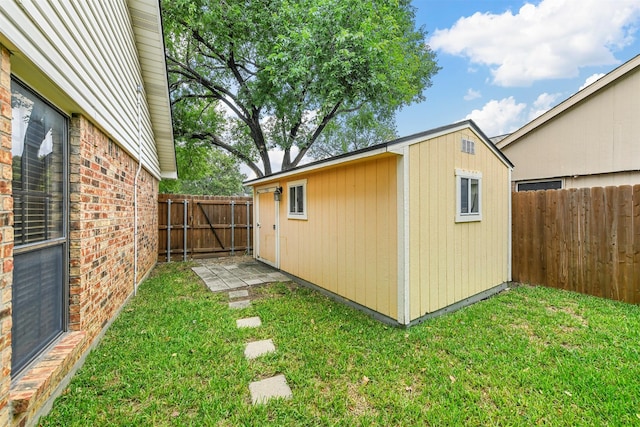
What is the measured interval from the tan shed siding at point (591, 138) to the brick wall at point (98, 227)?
8.97 m

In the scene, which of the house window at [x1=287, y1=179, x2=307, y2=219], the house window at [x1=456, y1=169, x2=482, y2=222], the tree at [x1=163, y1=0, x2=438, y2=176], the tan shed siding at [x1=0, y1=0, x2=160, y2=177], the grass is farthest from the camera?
the tree at [x1=163, y1=0, x2=438, y2=176]

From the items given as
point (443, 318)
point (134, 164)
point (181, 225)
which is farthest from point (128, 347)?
point (181, 225)

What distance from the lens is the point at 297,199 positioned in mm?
6023

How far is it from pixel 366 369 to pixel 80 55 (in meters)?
4.07

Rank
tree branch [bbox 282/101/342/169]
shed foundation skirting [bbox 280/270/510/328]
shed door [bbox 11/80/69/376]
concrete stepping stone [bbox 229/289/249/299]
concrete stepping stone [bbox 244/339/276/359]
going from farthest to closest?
1. tree branch [bbox 282/101/342/169]
2. concrete stepping stone [bbox 229/289/249/299]
3. shed foundation skirting [bbox 280/270/510/328]
4. concrete stepping stone [bbox 244/339/276/359]
5. shed door [bbox 11/80/69/376]

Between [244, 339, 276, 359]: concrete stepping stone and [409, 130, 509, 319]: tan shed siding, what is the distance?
6.06 ft

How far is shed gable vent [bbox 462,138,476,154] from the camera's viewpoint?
171 inches

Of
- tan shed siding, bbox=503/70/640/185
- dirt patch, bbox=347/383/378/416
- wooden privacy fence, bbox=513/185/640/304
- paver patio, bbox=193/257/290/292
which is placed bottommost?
dirt patch, bbox=347/383/378/416

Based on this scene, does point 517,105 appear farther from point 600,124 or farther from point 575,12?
point 600,124

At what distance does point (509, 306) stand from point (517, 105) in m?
12.5

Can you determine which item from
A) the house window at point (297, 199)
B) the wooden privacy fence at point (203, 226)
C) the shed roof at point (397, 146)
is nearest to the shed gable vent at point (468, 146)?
the shed roof at point (397, 146)

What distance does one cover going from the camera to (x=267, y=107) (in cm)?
1184

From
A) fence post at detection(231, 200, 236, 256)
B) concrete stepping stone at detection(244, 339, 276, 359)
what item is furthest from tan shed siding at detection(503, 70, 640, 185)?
fence post at detection(231, 200, 236, 256)

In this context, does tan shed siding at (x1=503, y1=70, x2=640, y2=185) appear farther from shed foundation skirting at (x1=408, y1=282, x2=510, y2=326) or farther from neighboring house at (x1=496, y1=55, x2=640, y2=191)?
shed foundation skirting at (x1=408, y1=282, x2=510, y2=326)
